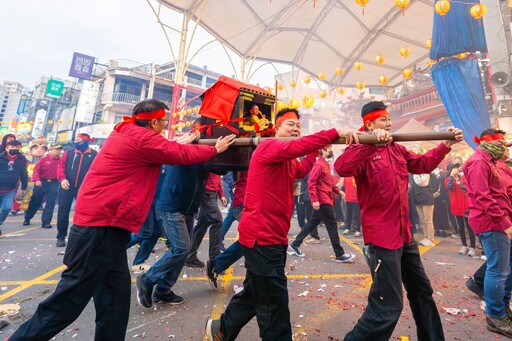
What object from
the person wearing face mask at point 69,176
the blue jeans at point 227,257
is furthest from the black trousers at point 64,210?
the blue jeans at point 227,257

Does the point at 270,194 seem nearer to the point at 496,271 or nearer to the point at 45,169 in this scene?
the point at 496,271

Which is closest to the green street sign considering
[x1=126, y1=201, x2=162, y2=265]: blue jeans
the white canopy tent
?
the white canopy tent

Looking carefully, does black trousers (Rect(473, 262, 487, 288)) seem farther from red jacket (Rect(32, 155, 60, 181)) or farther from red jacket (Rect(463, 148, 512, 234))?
red jacket (Rect(32, 155, 60, 181))

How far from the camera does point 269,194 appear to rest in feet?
6.68

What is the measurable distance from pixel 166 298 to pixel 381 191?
2768 mm

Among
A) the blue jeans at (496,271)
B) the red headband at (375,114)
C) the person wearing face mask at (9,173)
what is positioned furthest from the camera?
the person wearing face mask at (9,173)

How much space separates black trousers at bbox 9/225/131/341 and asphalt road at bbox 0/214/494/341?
58 cm

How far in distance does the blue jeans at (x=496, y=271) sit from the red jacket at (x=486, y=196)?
0.37 feet

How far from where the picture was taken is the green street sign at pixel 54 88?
115 feet

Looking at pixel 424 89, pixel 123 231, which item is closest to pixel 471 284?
pixel 123 231

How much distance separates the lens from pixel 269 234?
193 centimetres

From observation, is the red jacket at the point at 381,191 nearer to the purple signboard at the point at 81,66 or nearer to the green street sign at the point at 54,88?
the purple signboard at the point at 81,66

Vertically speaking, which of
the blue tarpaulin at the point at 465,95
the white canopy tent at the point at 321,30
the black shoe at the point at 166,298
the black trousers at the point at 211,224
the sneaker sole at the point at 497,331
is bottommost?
the black shoe at the point at 166,298

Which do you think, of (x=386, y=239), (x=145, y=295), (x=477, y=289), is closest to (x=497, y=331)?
(x=477, y=289)
